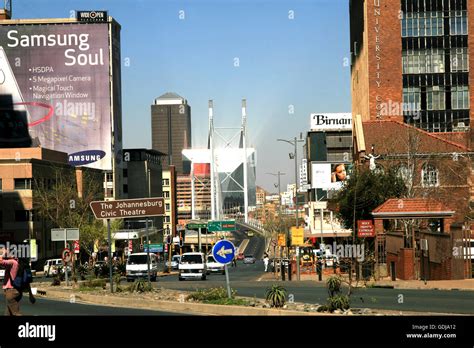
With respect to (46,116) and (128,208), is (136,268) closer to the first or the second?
(128,208)

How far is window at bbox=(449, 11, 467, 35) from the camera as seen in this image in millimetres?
96562

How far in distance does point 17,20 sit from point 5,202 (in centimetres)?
6047

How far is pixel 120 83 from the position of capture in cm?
15138

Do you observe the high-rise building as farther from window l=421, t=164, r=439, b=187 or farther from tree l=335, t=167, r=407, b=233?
tree l=335, t=167, r=407, b=233

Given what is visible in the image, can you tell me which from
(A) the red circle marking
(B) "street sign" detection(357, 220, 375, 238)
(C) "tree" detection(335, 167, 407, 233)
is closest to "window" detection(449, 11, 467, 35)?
(C) "tree" detection(335, 167, 407, 233)

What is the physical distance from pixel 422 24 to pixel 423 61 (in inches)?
166

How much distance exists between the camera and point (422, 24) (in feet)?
317

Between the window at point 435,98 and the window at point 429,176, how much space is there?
3526 centimetres

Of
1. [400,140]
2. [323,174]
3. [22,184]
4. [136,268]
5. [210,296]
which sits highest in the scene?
[400,140]

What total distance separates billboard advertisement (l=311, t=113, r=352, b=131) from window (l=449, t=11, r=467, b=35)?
52.9 metres

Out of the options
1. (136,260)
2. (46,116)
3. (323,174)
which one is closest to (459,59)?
(323,174)

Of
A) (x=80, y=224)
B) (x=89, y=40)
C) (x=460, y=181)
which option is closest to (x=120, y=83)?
(x=89, y=40)
